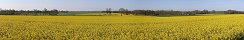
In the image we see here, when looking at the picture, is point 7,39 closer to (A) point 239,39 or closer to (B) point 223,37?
(B) point 223,37

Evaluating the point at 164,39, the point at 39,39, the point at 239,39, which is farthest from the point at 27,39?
the point at 239,39

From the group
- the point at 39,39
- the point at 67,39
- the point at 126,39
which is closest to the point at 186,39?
the point at 126,39

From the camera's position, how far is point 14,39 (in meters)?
10.9

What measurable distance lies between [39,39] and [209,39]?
5192 mm

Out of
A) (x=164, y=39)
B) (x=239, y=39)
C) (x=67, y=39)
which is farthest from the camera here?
(x=239, y=39)

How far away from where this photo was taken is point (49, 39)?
426 inches

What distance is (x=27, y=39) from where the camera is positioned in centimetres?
1080

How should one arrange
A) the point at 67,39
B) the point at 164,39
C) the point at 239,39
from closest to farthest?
the point at 164,39 → the point at 67,39 → the point at 239,39

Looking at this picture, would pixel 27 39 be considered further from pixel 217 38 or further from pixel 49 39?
pixel 217 38

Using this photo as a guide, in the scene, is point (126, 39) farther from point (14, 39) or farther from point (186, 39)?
point (14, 39)

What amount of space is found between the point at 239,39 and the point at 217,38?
213cm

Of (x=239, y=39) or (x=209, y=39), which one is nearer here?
(x=209, y=39)

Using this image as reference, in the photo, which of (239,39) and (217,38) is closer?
(217,38)

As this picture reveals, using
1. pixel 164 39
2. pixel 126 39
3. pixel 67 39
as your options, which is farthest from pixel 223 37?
pixel 67 39
